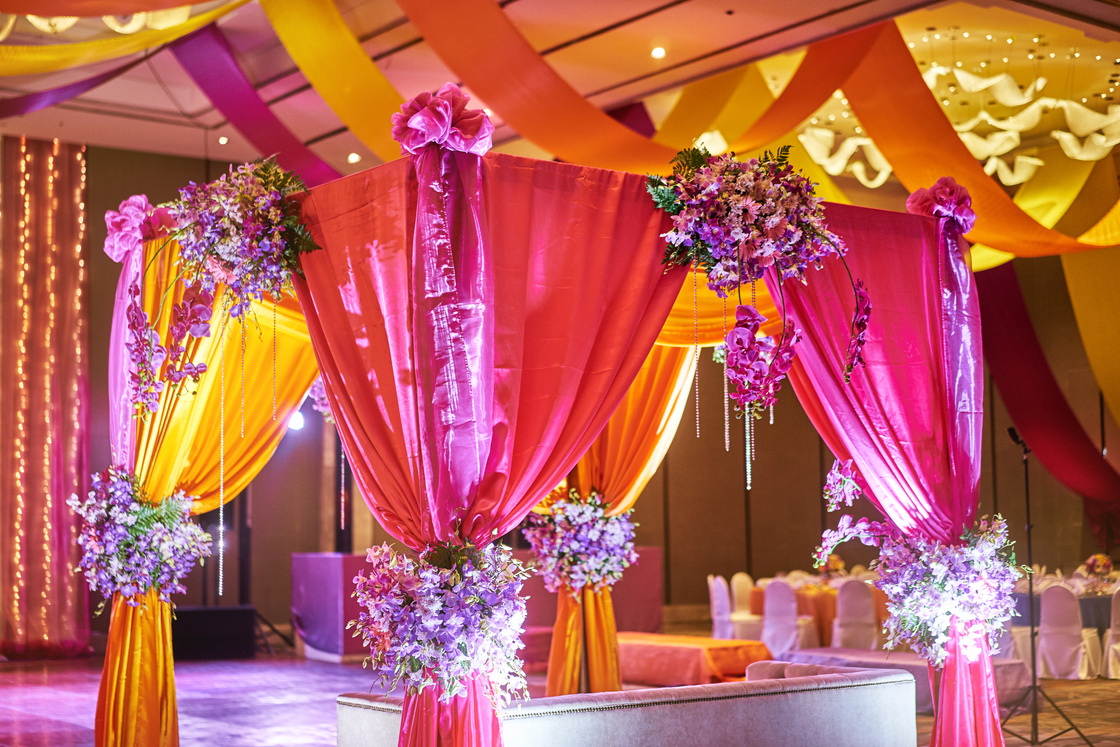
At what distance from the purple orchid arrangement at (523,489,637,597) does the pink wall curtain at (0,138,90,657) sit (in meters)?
6.35

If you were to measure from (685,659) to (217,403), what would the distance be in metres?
4.39

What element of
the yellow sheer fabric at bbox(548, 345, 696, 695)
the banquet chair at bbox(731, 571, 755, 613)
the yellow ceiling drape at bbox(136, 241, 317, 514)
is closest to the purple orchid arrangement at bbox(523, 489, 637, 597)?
the yellow sheer fabric at bbox(548, 345, 696, 695)

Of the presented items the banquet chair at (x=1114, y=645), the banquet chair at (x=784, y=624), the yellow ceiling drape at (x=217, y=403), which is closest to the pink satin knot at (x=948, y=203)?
the yellow ceiling drape at (x=217, y=403)

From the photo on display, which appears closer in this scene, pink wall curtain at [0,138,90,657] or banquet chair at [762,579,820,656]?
banquet chair at [762,579,820,656]

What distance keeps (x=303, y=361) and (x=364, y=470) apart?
7.29 feet

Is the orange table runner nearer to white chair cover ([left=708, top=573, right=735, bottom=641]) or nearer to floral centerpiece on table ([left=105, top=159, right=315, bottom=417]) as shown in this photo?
white chair cover ([left=708, top=573, right=735, bottom=641])

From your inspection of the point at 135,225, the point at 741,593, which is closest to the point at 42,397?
the point at 135,225

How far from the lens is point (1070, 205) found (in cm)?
944

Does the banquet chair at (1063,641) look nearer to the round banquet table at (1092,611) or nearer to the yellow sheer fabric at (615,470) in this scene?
the round banquet table at (1092,611)

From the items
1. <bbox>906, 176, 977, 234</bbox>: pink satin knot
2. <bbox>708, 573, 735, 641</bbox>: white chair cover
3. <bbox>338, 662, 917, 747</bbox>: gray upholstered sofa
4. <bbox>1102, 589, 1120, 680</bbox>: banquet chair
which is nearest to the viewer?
<bbox>338, 662, 917, 747</bbox>: gray upholstered sofa

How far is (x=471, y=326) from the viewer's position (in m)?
4.32

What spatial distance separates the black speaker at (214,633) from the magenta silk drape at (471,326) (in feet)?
25.7

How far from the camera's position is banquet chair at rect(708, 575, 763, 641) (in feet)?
38.6

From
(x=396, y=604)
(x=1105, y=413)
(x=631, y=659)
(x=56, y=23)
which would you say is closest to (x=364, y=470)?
(x=396, y=604)
